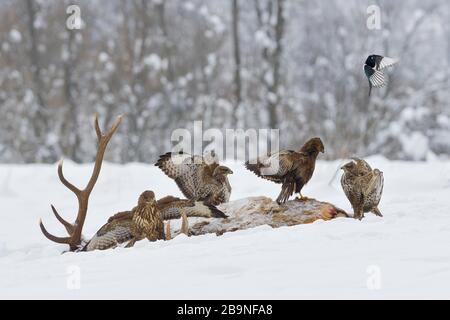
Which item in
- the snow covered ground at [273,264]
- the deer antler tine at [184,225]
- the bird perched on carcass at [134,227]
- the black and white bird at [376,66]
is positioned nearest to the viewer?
the snow covered ground at [273,264]

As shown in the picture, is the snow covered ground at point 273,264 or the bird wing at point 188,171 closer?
the snow covered ground at point 273,264

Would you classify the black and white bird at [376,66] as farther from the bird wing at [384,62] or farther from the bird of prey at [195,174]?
the bird of prey at [195,174]

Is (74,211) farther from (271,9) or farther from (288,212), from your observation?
(271,9)

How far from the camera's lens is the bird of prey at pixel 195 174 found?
4469 mm

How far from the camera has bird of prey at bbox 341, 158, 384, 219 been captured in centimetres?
438

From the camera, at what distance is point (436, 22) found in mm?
17828

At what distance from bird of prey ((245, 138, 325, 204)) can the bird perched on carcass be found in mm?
656

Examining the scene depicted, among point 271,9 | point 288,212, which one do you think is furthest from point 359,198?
point 271,9

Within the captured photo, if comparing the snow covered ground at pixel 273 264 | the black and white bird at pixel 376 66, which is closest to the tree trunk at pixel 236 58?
the snow covered ground at pixel 273 264

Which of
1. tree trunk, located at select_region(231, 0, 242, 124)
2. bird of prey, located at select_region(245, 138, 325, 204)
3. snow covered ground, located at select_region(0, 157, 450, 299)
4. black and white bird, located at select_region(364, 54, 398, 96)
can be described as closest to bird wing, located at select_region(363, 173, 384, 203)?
snow covered ground, located at select_region(0, 157, 450, 299)

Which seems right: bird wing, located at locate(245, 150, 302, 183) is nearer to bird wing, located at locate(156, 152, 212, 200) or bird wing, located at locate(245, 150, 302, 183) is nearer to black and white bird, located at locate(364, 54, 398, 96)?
bird wing, located at locate(156, 152, 212, 200)

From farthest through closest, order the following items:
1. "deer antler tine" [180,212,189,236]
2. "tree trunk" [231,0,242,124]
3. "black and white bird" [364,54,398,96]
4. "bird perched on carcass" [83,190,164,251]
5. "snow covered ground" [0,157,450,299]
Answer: "tree trunk" [231,0,242,124], "black and white bird" [364,54,398,96], "deer antler tine" [180,212,189,236], "bird perched on carcass" [83,190,164,251], "snow covered ground" [0,157,450,299]

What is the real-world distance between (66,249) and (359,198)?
1.87 m

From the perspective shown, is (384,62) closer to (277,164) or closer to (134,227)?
(277,164)
